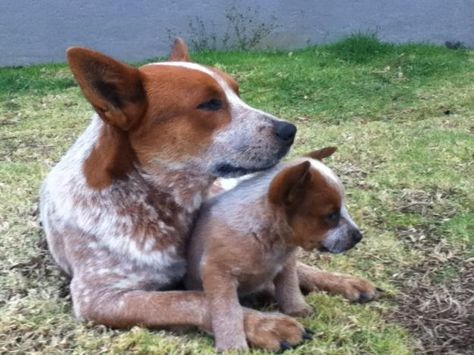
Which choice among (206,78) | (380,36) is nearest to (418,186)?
(206,78)

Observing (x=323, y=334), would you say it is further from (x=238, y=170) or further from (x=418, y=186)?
(x=418, y=186)

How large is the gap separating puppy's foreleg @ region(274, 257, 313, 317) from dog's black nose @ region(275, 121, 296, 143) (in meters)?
0.52

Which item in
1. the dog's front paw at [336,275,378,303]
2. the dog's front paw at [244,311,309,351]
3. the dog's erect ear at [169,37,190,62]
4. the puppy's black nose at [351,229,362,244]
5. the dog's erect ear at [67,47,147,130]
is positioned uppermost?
the dog's erect ear at [67,47,147,130]

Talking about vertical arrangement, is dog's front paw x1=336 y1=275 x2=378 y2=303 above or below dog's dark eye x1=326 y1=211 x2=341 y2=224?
A: below

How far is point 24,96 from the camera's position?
941cm

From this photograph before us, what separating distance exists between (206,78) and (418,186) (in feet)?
7.80

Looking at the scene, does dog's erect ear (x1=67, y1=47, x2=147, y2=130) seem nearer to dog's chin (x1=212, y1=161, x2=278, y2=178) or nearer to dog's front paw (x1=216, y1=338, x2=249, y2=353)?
dog's chin (x1=212, y1=161, x2=278, y2=178)

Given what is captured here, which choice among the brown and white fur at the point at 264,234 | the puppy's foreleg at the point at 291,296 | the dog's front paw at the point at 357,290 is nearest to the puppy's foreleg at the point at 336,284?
the dog's front paw at the point at 357,290

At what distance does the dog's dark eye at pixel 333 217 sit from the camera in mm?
3324

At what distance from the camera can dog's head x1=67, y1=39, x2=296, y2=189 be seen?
336 cm

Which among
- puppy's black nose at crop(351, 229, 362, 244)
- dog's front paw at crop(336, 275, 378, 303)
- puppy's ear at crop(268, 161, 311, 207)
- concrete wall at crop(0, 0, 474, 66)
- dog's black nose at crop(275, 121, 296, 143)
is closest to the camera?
puppy's ear at crop(268, 161, 311, 207)

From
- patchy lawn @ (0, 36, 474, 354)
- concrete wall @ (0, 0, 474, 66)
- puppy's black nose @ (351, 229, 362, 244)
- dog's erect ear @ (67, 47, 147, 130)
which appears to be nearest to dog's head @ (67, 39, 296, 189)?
dog's erect ear @ (67, 47, 147, 130)

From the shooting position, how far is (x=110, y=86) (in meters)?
3.38

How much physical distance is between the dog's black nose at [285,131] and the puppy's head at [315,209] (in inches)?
7.1
